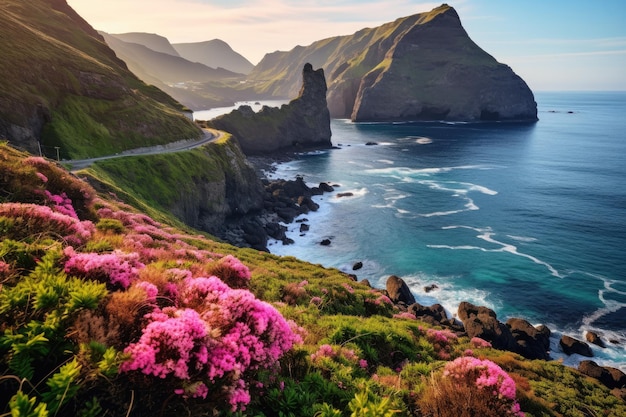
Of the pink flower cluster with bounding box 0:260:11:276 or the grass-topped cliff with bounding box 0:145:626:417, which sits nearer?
the grass-topped cliff with bounding box 0:145:626:417

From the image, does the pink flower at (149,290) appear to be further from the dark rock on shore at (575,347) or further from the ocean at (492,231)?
the dark rock on shore at (575,347)

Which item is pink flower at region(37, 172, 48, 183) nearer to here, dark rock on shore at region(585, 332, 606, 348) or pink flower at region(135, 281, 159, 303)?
pink flower at region(135, 281, 159, 303)

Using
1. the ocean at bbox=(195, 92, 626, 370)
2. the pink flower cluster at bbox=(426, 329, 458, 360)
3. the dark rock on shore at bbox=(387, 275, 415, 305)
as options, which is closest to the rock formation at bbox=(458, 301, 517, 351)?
the ocean at bbox=(195, 92, 626, 370)

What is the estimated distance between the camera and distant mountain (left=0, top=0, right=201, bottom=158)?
173 feet

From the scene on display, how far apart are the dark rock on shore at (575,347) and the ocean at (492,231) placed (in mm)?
1166

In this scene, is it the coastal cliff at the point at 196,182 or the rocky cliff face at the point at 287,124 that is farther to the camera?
the rocky cliff face at the point at 287,124

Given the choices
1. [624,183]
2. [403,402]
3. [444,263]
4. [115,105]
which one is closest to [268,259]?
[403,402]

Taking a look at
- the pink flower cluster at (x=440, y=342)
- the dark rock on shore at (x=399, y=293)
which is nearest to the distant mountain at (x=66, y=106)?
the dark rock on shore at (x=399, y=293)

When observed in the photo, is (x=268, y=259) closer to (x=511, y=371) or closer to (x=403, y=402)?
(x=511, y=371)

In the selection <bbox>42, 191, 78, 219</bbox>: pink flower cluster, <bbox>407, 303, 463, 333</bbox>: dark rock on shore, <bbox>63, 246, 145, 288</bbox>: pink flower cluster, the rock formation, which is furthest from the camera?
<bbox>407, 303, 463, 333</bbox>: dark rock on shore

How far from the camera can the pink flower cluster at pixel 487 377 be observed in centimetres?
769

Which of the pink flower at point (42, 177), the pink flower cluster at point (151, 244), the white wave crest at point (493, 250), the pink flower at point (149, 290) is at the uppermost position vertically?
the pink flower at point (42, 177)

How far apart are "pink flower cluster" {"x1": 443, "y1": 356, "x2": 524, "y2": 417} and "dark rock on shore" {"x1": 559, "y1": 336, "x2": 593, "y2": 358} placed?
1464 inches

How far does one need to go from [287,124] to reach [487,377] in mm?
152150
